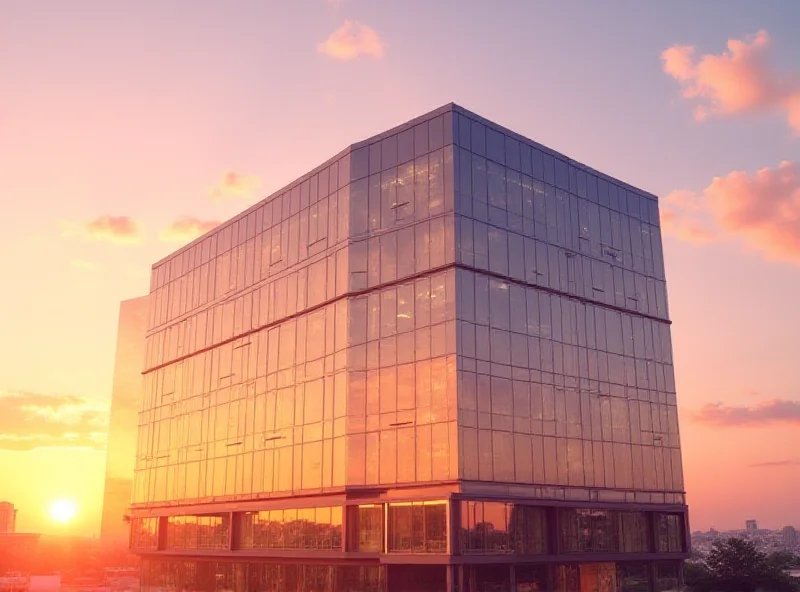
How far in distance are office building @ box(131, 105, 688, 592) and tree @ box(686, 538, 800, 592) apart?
13991 millimetres

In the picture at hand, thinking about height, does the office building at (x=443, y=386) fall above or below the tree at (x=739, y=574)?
above

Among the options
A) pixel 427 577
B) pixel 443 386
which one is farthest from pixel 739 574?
pixel 443 386

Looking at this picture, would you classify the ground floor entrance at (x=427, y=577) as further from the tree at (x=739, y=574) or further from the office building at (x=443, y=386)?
the tree at (x=739, y=574)

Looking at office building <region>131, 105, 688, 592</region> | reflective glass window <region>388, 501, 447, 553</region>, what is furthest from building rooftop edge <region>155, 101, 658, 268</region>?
reflective glass window <region>388, 501, 447, 553</region>

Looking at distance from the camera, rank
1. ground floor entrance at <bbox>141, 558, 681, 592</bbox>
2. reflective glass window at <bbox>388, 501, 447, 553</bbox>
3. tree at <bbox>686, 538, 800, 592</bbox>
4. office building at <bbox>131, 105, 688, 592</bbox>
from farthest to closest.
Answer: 1. tree at <bbox>686, 538, 800, 592</bbox>
2. office building at <bbox>131, 105, 688, 592</bbox>
3. ground floor entrance at <bbox>141, 558, 681, 592</bbox>
4. reflective glass window at <bbox>388, 501, 447, 553</bbox>

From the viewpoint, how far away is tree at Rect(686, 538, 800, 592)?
74.5 meters

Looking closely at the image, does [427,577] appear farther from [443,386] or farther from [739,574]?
[739,574]

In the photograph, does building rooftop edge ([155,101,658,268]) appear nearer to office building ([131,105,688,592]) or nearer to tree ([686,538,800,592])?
office building ([131,105,688,592])

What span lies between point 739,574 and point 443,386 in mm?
42097

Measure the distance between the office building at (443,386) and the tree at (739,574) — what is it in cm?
1399

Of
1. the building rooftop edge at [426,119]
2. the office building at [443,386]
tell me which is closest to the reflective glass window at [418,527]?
the office building at [443,386]

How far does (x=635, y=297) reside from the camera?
69375 millimetres

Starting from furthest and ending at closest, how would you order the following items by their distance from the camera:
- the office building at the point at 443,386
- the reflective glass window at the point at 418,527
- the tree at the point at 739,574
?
1. the tree at the point at 739,574
2. the office building at the point at 443,386
3. the reflective glass window at the point at 418,527

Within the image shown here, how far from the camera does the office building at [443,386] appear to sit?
176 ft
